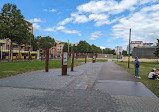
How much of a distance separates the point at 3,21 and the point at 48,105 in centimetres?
2669

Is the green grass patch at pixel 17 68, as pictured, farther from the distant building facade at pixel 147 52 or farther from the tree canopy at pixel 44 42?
the distant building facade at pixel 147 52

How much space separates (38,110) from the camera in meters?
3.98

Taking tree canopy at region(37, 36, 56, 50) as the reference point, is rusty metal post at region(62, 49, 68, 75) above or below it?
below

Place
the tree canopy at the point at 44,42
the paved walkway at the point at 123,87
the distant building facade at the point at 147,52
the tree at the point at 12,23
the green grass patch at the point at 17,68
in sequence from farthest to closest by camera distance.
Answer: the tree canopy at the point at 44,42 → the distant building facade at the point at 147,52 → the tree at the point at 12,23 → the green grass patch at the point at 17,68 → the paved walkway at the point at 123,87

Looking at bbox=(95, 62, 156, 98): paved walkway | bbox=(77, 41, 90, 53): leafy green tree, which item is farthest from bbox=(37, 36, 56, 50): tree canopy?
bbox=(95, 62, 156, 98): paved walkway

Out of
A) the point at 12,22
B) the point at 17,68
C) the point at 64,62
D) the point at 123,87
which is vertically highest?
the point at 12,22

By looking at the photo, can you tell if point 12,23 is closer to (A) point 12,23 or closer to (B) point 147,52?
(A) point 12,23

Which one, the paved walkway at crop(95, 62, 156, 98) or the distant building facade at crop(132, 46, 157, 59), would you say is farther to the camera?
the distant building facade at crop(132, 46, 157, 59)

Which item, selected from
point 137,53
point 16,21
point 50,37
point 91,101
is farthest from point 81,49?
point 91,101

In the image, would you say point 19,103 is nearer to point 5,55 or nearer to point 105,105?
point 105,105

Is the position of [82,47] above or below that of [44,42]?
below

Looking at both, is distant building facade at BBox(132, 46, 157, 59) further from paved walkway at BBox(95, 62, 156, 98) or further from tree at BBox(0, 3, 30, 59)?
paved walkway at BBox(95, 62, 156, 98)

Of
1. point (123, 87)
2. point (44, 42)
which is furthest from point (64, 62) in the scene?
point (44, 42)

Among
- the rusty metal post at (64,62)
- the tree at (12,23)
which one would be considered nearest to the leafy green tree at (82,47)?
the tree at (12,23)
